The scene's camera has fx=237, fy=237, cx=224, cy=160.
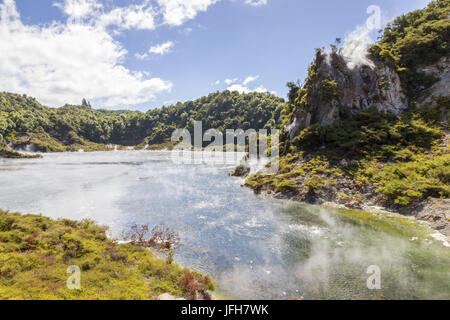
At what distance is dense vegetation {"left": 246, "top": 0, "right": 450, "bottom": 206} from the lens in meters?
28.1

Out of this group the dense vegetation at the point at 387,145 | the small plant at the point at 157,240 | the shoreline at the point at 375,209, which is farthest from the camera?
the dense vegetation at the point at 387,145

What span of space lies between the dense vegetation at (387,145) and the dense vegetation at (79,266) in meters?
23.7

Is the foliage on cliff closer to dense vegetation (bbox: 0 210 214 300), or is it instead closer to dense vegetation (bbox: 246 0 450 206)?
dense vegetation (bbox: 246 0 450 206)

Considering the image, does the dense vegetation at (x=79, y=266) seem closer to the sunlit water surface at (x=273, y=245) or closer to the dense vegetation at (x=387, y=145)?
the sunlit water surface at (x=273, y=245)

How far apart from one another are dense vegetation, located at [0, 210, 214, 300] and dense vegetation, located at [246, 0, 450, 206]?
23691 millimetres

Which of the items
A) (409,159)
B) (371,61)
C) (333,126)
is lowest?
(409,159)

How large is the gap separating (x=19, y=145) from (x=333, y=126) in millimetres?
206616

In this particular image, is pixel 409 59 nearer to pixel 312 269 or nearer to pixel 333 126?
pixel 333 126

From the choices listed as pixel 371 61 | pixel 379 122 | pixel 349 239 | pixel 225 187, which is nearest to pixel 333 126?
pixel 379 122

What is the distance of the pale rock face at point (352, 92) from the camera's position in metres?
45.8

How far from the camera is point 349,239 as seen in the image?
2011 cm

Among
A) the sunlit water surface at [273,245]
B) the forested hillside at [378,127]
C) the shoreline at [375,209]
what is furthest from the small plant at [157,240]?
the forested hillside at [378,127]
